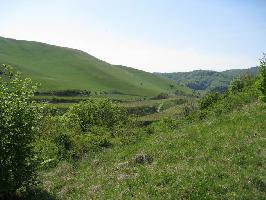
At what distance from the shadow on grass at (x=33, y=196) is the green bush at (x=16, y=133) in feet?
2.28

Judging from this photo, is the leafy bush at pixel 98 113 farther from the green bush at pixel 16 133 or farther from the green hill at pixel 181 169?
the green bush at pixel 16 133

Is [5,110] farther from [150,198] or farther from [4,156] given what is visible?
[150,198]

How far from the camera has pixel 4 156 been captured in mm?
21531

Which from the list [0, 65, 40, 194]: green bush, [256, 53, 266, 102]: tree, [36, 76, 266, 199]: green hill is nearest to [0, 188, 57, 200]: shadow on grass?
[36, 76, 266, 199]: green hill

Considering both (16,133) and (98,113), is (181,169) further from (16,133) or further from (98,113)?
(98,113)

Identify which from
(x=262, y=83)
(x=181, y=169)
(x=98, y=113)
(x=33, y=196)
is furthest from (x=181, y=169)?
(x=98, y=113)

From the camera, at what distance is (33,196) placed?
22797 millimetres

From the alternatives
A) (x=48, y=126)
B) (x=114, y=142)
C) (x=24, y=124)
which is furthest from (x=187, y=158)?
(x=48, y=126)

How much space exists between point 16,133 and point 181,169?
8.88 m

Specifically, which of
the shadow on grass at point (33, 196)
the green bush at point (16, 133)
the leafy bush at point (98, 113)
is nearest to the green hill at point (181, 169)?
the shadow on grass at point (33, 196)

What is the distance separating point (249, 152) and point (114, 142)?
19262 millimetres

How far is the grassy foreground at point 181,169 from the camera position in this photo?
18.9m

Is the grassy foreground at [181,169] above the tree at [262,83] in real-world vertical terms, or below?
below

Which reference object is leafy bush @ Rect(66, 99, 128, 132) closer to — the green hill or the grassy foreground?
the green hill
